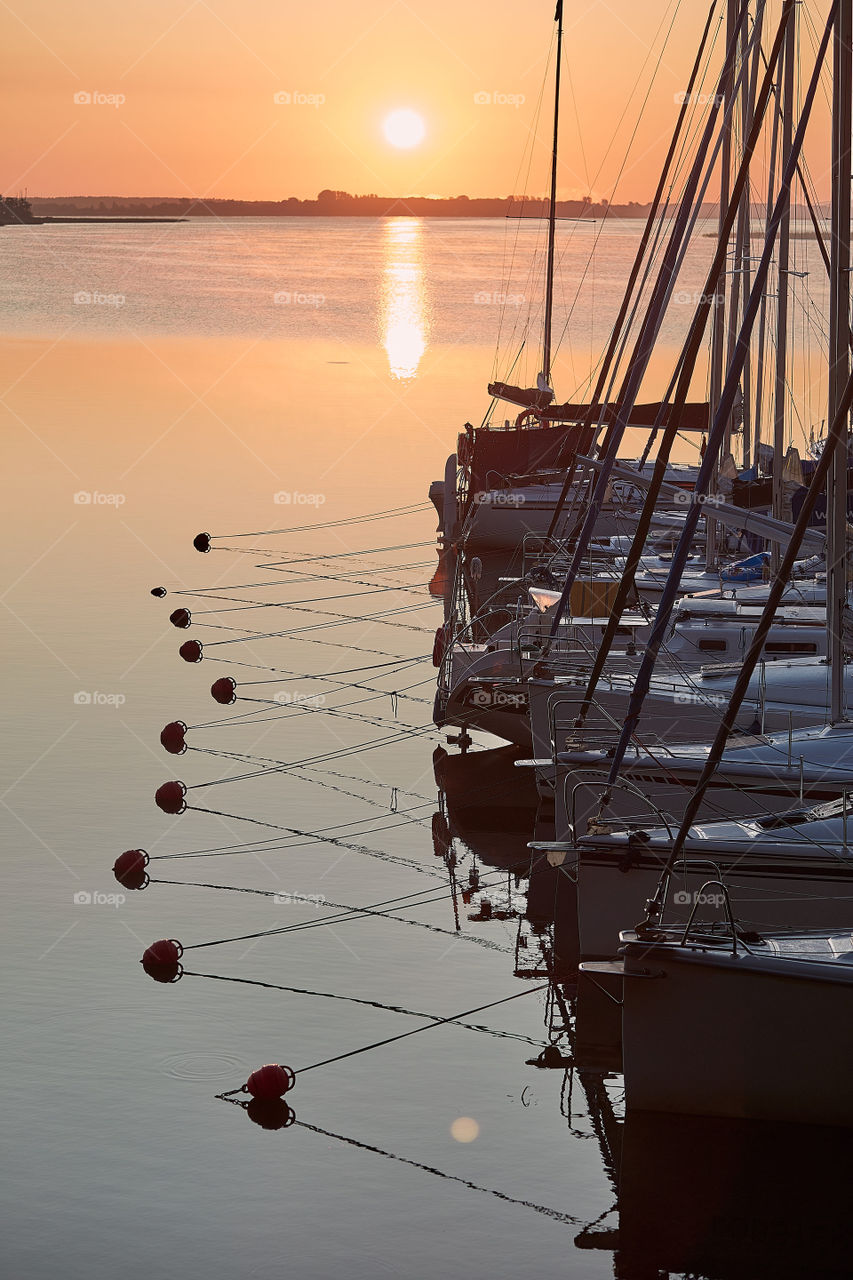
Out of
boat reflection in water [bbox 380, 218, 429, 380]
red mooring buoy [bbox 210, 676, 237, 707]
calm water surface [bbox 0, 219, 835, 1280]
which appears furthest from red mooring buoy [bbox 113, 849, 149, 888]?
boat reflection in water [bbox 380, 218, 429, 380]

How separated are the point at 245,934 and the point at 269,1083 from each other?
3.44m

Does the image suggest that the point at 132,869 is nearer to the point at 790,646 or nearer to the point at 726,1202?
the point at 790,646

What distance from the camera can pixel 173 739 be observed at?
2198cm

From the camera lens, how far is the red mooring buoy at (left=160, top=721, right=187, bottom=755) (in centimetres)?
2194

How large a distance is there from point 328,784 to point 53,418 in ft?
121

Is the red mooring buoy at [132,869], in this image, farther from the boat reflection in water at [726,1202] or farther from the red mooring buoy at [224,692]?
the boat reflection in water at [726,1202]

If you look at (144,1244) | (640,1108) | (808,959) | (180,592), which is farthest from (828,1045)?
(180,592)

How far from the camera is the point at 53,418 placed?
181 feet

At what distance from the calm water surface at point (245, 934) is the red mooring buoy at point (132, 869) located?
198mm

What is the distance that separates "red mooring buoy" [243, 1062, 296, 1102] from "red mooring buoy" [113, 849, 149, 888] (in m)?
4.83

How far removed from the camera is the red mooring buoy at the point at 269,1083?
42.0 ft

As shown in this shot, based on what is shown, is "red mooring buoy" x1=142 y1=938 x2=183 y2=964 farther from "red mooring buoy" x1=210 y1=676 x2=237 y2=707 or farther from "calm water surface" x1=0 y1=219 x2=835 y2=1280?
"red mooring buoy" x1=210 y1=676 x2=237 y2=707

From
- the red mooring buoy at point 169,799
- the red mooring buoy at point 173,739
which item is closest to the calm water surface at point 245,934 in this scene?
the red mooring buoy at point 173,739

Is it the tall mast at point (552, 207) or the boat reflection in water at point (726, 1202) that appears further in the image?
the tall mast at point (552, 207)
